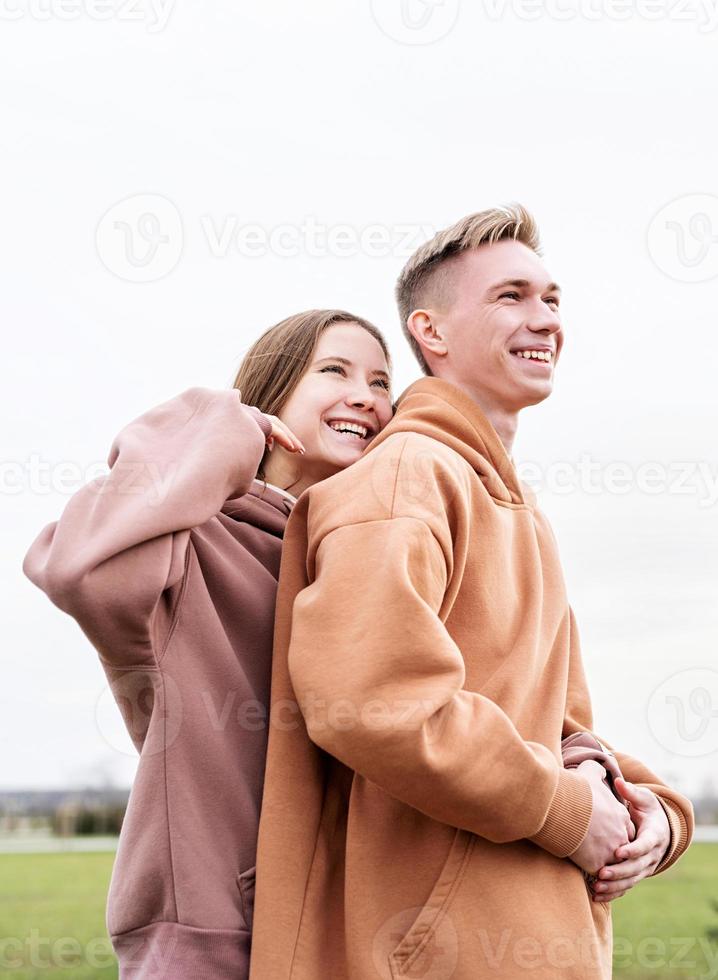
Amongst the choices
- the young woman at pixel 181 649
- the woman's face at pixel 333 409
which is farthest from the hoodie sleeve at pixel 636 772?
the young woman at pixel 181 649

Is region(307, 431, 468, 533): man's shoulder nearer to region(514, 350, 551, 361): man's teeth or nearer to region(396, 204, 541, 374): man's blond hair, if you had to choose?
region(514, 350, 551, 361): man's teeth

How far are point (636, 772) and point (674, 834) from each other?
0.21 meters

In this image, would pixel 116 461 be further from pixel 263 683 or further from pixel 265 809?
pixel 265 809

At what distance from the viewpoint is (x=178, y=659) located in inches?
86.8

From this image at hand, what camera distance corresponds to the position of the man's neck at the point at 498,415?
8.51 ft

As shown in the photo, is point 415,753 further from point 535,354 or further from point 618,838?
point 535,354

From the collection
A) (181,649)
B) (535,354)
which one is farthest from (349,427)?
(181,649)

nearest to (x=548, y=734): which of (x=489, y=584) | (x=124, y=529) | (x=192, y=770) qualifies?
(x=489, y=584)

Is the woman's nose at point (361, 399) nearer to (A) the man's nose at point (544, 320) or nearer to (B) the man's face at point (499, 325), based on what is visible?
(B) the man's face at point (499, 325)

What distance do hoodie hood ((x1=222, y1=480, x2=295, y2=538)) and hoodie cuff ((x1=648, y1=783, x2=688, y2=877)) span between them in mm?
997

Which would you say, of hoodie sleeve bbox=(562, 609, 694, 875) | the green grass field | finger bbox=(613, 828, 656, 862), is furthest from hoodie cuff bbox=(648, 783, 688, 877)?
the green grass field

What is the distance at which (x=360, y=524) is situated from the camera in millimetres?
2055

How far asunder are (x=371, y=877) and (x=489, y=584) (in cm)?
58

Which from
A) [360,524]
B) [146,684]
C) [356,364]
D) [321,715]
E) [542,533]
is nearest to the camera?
[321,715]
